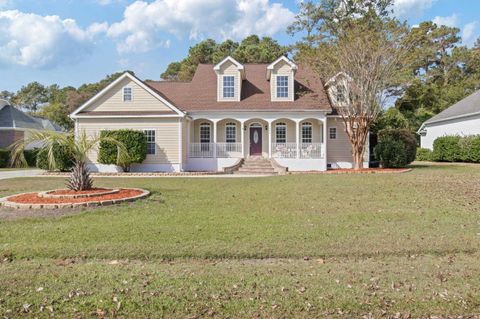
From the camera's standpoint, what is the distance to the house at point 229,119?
2183 centimetres

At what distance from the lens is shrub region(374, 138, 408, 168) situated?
21.2 meters

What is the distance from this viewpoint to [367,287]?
436 cm

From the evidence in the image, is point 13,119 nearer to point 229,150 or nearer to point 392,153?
point 229,150

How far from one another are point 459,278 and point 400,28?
758 inches

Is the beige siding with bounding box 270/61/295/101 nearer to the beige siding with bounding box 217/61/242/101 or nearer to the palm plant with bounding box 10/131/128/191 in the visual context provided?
the beige siding with bounding box 217/61/242/101

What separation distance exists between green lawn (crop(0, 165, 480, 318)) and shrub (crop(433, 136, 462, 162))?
20.6 meters

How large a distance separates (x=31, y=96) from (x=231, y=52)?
1902 inches

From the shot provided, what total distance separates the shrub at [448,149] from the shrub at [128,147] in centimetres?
2225

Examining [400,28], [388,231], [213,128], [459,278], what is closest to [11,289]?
[459,278]

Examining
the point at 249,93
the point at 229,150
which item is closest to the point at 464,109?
the point at 249,93

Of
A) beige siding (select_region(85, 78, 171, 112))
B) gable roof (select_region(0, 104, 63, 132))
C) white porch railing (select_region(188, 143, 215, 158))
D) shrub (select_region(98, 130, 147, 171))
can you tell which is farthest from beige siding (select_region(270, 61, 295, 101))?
gable roof (select_region(0, 104, 63, 132))

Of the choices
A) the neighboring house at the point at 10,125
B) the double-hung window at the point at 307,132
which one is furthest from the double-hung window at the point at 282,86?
the neighboring house at the point at 10,125

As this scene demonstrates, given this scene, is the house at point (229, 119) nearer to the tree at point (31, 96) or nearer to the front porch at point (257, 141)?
the front porch at point (257, 141)

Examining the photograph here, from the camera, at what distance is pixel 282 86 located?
23.6m
